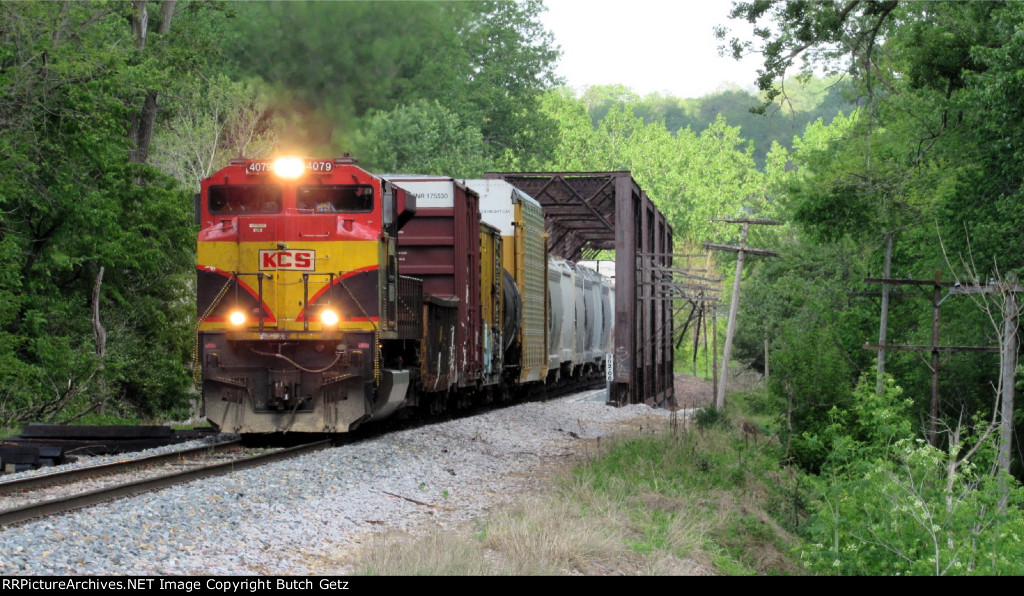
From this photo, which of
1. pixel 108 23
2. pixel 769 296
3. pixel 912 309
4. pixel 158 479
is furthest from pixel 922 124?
pixel 769 296

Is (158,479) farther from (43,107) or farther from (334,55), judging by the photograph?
(43,107)

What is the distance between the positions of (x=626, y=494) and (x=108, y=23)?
59.3 feet

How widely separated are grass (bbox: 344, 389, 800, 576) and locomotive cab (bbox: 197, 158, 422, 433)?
3.21 meters

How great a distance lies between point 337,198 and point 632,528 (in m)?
6.43

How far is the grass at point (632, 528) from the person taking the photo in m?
7.98

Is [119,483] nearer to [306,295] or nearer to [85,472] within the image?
[85,472]

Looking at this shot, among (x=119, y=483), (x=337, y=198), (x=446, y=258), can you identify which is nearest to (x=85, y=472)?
(x=119, y=483)

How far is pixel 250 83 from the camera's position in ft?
48.9

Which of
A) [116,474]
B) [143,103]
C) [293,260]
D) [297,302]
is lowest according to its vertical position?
[116,474]

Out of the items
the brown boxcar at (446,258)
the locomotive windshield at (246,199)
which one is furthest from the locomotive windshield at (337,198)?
the brown boxcar at (446,258)

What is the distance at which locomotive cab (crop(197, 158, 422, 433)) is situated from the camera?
14.1 metres

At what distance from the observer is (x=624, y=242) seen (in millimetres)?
28500

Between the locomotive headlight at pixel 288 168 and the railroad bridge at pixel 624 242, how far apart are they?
1365 centimetres

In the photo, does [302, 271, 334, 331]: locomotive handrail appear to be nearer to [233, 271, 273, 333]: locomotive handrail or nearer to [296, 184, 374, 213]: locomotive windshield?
[233, 271, 273, 333]: locomotive handrail
